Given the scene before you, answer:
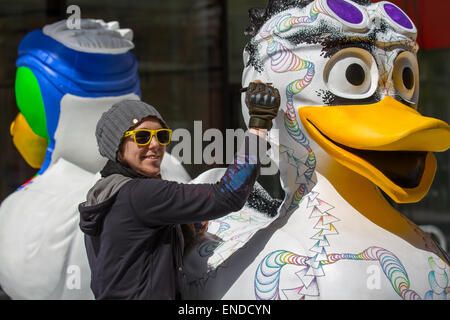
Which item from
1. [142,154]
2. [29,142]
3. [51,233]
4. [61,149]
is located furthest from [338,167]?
[29,142]

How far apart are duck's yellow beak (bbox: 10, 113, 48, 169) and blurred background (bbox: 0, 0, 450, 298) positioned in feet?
5.87

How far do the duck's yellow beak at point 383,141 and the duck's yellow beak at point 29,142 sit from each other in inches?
62.9

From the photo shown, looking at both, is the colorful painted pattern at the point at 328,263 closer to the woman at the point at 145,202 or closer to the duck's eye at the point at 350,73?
the woman at the point at 145,202

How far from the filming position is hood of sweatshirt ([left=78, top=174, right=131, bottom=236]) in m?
1.78

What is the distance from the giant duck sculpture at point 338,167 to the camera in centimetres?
171

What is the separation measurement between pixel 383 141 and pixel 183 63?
13.3ft

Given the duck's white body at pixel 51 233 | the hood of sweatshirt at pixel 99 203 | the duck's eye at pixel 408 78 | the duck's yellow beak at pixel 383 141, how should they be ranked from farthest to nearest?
the duck's white body at pixel 51 233, the duck's eye at pixel 408 78, the hood of sweatshirt at pixel 99 203, the duck's yellow beak at pixel 383 141

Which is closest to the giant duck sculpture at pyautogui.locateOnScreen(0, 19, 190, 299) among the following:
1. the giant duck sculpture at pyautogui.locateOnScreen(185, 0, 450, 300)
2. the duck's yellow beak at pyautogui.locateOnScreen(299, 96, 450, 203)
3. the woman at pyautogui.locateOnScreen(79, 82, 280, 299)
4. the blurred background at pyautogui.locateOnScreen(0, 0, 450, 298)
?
the woman at pyautogui.locateOnScreen(79, 82, 280, 299)

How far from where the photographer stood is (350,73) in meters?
1.82

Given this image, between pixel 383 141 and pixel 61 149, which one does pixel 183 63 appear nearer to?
pixel 61 149

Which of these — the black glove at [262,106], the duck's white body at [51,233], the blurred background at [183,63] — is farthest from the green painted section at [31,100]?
the blurred background at [183,63]

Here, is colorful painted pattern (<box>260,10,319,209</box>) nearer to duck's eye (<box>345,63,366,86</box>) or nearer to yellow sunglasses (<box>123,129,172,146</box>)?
duck's eye (<box>345,63,366,86</box>)

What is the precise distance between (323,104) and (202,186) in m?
0.41
